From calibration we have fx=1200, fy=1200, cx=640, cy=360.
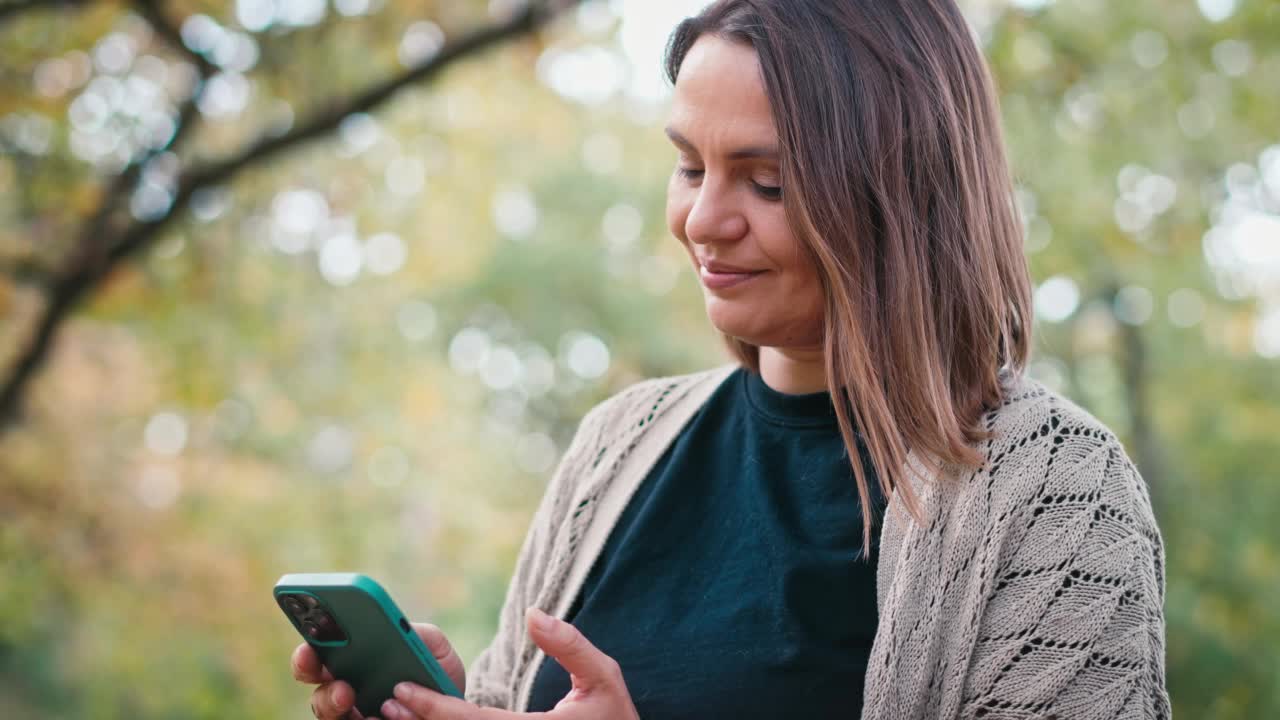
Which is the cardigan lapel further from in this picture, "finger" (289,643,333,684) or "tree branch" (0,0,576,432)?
"tree branch" (0,0,576,432)

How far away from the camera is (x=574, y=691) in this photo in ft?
5.29

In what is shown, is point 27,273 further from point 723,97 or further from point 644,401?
point 723,97

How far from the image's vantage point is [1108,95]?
5.12m

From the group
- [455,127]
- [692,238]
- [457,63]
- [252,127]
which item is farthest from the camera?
[455,127]

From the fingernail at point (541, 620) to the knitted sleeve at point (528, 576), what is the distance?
1.78 ft

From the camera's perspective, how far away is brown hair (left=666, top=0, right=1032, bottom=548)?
1702 mm

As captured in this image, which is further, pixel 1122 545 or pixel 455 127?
pixel 455 127

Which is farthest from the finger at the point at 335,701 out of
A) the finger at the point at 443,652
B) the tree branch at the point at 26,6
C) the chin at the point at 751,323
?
the tree branch at the point at 26,6

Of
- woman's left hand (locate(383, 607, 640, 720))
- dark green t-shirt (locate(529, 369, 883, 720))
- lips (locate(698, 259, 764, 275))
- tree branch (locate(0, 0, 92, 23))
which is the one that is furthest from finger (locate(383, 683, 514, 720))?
tree branch (locate(0, 0, 92, 23))

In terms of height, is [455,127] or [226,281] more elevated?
[455,127]

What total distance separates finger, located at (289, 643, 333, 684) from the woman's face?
30.8 inches

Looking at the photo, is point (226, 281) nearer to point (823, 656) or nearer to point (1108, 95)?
point (1108, 95)

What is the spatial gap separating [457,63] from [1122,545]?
4851 millimetres

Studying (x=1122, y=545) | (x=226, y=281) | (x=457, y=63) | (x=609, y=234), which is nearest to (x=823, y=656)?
(x=1122, y=545)
